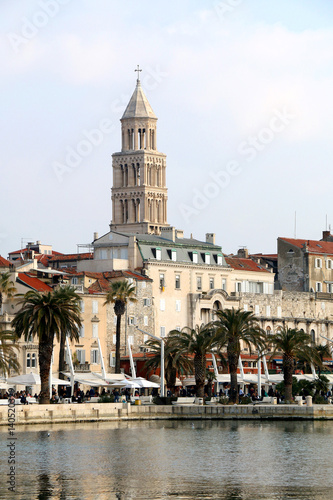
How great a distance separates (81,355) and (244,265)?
1281 inches

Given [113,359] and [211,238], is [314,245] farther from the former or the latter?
[113,359]

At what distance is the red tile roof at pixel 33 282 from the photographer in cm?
11244

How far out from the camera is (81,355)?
379 ft

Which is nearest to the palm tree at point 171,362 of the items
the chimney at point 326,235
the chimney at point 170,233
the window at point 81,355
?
the window at point 81,355

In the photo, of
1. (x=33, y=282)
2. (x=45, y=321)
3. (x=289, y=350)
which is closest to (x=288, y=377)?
(x=289, y=350)

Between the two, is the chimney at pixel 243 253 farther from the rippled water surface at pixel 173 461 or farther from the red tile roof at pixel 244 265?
the rippled water surface at pixel 173 461

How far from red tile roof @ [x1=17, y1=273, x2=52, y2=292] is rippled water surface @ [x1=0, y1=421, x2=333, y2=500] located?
27193mm

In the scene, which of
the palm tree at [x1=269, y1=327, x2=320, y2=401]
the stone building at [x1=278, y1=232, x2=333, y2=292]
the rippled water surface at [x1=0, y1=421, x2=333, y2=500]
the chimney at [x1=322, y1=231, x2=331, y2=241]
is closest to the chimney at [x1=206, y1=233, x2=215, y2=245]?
the stone building at [x1=278, y1=232, x2=333, y2=292]

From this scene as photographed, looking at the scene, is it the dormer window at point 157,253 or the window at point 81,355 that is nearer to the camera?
the window at point 81,355

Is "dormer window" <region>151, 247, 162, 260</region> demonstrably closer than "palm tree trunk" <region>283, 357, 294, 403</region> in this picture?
No

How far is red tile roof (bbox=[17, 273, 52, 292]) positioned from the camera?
4427 inches

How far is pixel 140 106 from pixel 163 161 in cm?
850

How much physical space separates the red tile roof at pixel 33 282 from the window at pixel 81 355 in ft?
21.8

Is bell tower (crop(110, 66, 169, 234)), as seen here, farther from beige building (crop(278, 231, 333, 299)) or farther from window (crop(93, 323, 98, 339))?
window (crop(93, 323, 98, 339))
